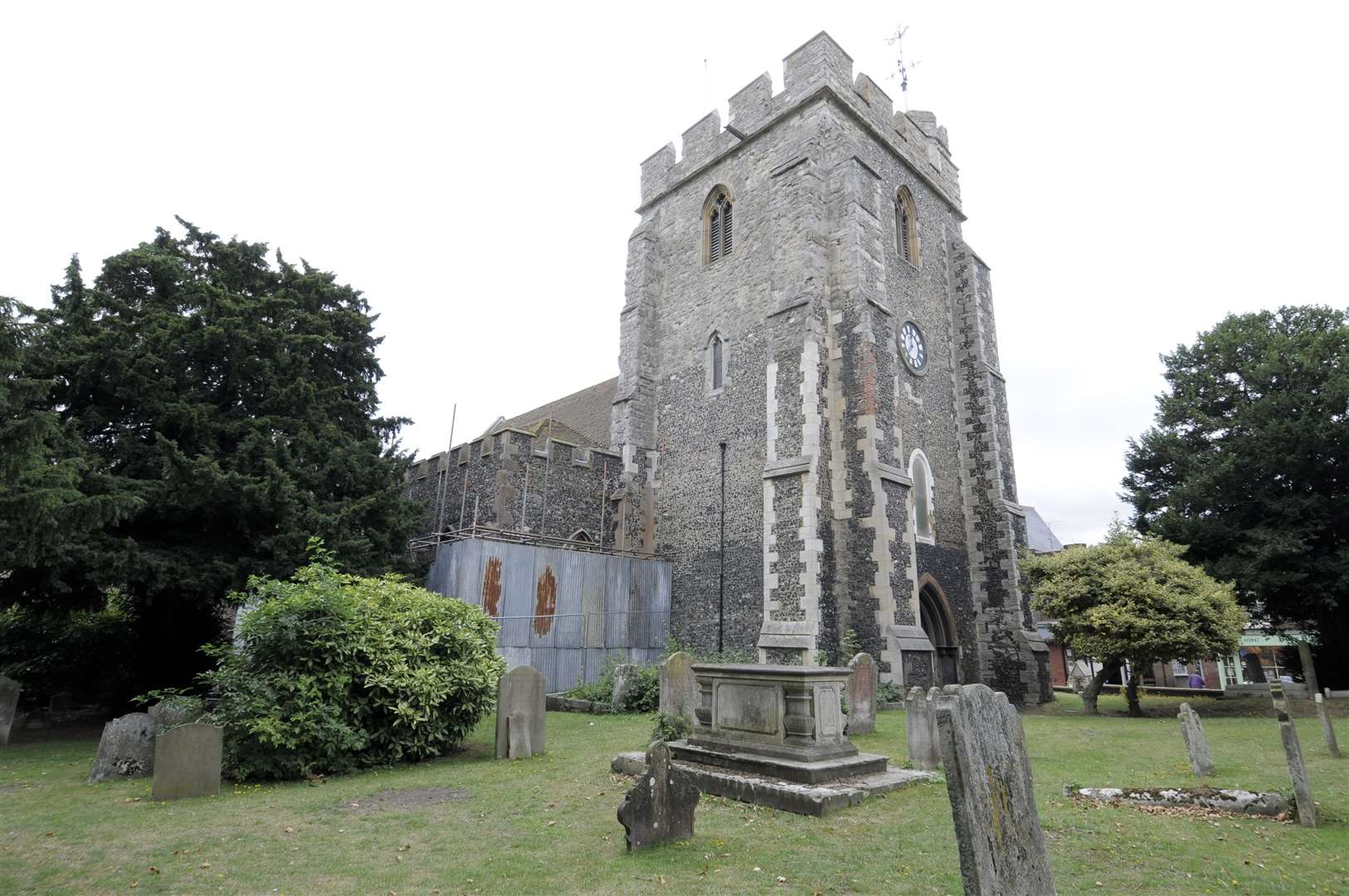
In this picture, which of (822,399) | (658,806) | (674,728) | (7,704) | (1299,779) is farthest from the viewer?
(822,399)

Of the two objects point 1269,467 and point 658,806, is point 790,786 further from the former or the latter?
point 1269,467

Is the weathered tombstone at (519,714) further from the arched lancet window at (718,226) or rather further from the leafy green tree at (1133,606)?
the arched lancet window at (718,226)

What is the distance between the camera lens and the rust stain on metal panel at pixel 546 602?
1574cm

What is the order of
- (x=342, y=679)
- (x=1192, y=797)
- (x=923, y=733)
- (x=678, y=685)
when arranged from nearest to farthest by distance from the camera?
(x=1192, y=797)
(x=342, y=679)
(x=923, y=733)
(x=678, y=685)

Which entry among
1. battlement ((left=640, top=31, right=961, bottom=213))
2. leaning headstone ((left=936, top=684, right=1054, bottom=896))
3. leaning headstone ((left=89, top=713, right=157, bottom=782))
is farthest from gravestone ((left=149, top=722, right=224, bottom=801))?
battlement ((left=640, top=31, right=961, bottom=213))

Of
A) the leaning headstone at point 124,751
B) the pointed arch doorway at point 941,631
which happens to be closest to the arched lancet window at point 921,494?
the pointed arch doorway at point 941,631

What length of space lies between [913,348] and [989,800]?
699 inches

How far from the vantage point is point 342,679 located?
8414 millimetres

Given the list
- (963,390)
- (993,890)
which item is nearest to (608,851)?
(993,890)

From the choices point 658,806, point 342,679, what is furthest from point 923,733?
point 342,679

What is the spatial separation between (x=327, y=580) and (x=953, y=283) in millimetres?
19184

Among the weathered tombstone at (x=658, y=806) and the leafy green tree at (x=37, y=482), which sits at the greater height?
the leafy green tree at (x=37, y=482)

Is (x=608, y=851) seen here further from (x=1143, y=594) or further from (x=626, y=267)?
(x=626, y=267)

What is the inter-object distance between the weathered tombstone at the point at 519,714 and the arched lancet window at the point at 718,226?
47.0ft
